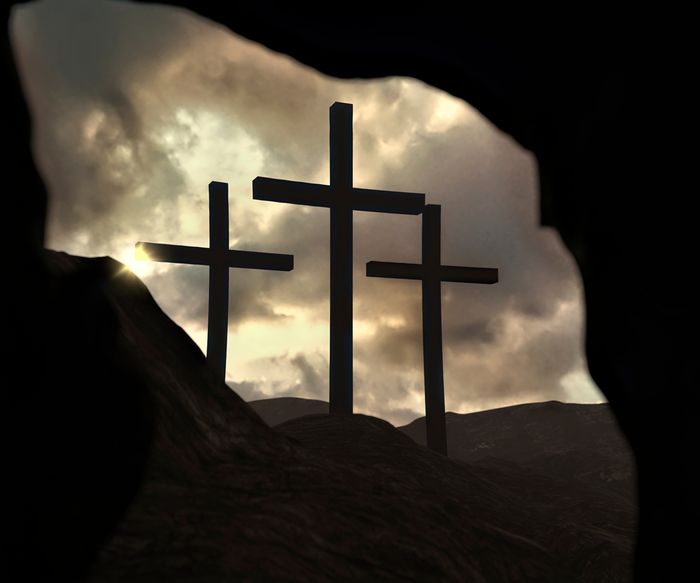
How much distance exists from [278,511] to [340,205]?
6.25m

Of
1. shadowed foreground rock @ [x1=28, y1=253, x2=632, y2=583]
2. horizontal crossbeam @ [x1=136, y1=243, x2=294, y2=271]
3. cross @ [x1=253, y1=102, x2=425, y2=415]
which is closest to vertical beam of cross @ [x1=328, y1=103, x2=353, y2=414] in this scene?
cross @ [x1=253, y1=102, x2=425, y2=415]

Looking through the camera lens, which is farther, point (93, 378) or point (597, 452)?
point (597, 452)

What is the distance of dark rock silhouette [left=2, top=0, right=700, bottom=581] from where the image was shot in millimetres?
3275

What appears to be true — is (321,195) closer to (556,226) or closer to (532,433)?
(556,226)

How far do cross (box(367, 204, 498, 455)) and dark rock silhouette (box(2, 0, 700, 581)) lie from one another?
7.73 m

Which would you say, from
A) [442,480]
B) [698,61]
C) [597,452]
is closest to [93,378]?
[698,61]

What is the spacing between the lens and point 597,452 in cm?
1539

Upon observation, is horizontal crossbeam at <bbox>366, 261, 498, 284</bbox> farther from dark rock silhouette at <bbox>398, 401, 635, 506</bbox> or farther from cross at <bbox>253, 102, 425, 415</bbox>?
dark rock silhouette at <bbox>398, 401, 635, 506</bbox>

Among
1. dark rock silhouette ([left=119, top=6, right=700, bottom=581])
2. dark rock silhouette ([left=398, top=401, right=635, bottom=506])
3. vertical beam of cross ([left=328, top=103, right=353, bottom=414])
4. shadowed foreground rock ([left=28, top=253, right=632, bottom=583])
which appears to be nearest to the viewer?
Result: dark rock silhouette ([left=119, top=6, right=700, bottom=581])

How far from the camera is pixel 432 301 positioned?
1188cm

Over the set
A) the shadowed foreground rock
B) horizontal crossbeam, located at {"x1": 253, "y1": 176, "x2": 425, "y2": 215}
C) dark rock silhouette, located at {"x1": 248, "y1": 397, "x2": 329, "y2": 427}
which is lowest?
the shadowed foreground rock

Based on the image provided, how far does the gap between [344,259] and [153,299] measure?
4.46m

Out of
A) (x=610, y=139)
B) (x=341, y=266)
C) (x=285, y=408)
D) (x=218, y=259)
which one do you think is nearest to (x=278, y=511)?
(x=610, y=139)

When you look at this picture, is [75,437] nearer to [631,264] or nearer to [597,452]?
[631,264]
